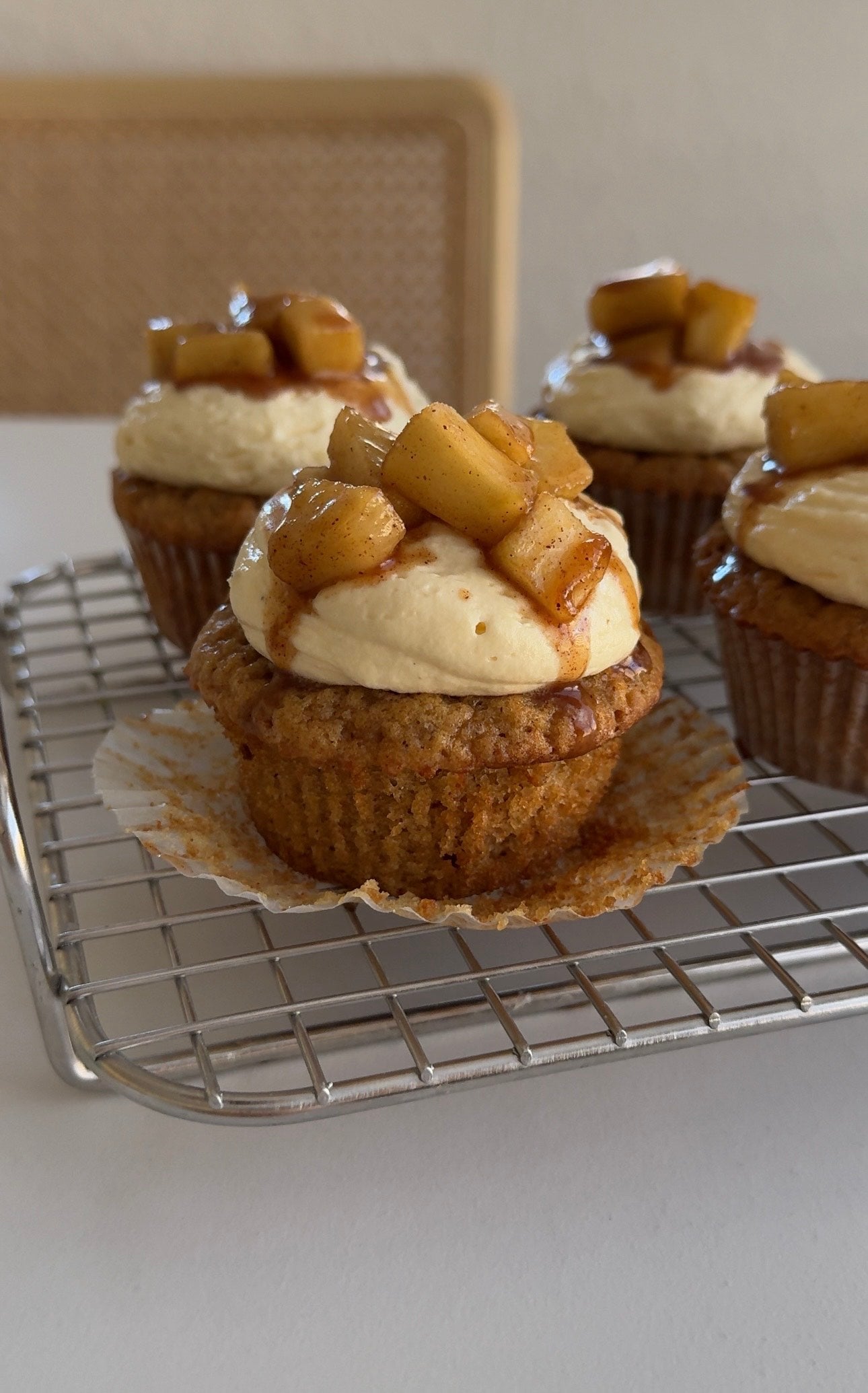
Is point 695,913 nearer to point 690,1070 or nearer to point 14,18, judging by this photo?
point 690,1070

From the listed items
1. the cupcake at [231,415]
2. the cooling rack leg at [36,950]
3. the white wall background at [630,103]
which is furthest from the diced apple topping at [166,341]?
the white wall background at [630,103]

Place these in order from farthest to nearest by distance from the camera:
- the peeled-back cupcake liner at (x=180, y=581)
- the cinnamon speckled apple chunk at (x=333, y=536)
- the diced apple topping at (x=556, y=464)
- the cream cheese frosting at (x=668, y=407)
Result: the cream cheese frosting at (x=668, y=407), the peeled-back cupcake liner at (x=180, y=581), the diced apple topping at (x=556, y=464), the cinnamon speckled apple chunk at (x=333, y=536)

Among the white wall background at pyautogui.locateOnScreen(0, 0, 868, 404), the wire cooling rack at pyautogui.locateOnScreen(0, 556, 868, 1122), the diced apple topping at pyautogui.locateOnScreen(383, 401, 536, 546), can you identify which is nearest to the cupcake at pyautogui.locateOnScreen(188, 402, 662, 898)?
the diced apple topping at pyautogui.locateOnScreen(383, 401, 536, 546)

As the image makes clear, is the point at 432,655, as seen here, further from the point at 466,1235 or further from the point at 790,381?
the point at 790,381

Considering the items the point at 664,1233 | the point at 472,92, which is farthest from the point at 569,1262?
the point at 472,92

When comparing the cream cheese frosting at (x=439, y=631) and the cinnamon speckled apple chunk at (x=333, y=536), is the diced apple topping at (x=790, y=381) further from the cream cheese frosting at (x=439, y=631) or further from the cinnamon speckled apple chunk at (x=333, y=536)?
the cinnamon speckled apple chunk at (x=333, y=536)

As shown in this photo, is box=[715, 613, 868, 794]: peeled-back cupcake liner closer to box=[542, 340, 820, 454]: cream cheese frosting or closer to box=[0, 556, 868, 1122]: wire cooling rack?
box=[0, 556, 868, 1122]: wire cooling rack

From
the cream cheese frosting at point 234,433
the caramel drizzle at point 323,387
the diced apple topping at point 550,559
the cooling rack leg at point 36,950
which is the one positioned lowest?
the cooling rack leg at point 36,950
